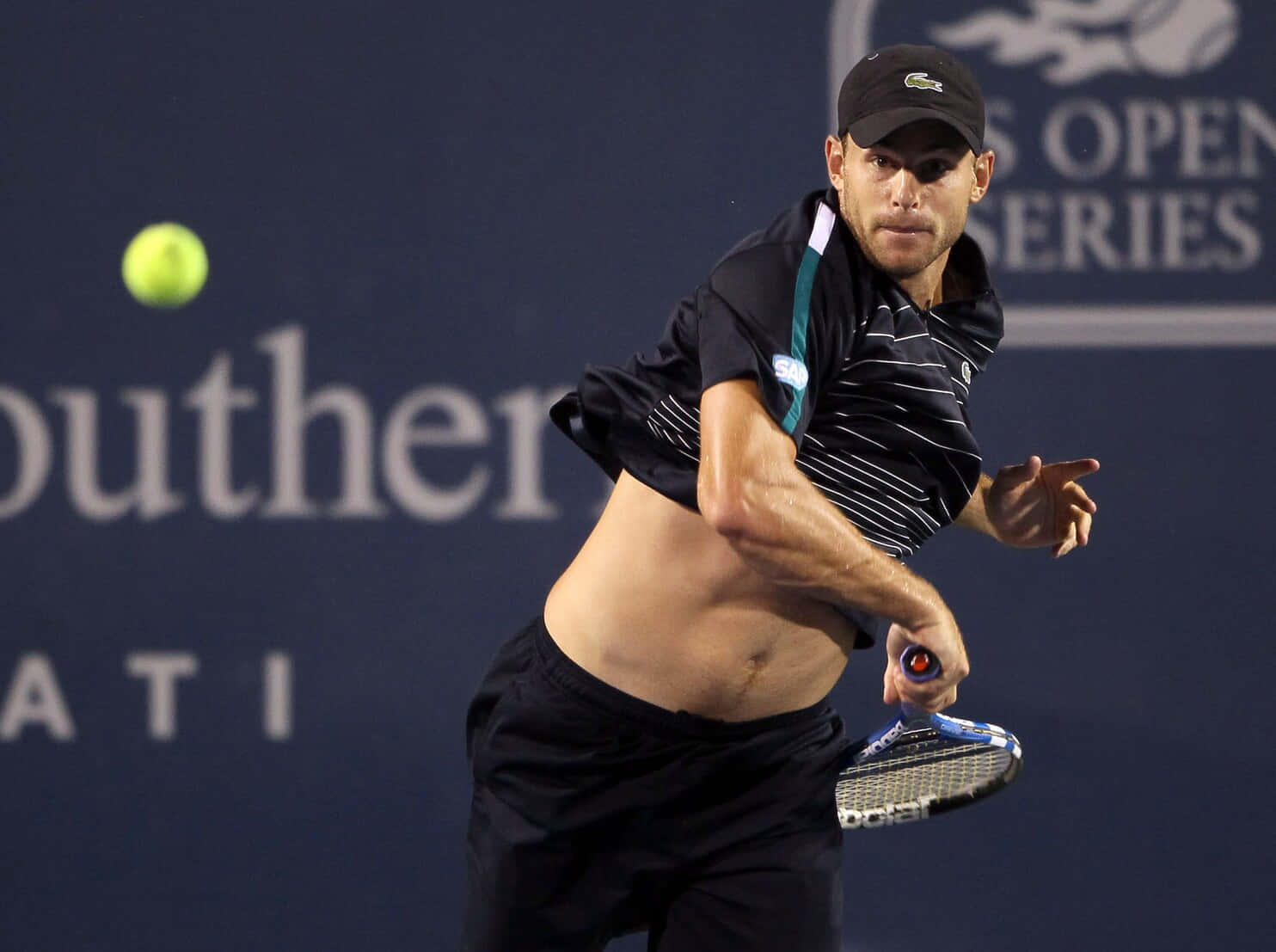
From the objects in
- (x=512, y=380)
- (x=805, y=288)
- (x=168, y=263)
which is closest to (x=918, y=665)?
(x=805, y=288)

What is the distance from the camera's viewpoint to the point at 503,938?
81.4 inches

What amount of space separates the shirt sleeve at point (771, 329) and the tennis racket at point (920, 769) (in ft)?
1.57

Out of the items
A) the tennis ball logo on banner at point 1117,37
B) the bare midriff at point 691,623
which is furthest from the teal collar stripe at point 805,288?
the tennis ball logo on banner at point 1117,37

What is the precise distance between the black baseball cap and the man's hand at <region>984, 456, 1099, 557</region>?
1.87 feet

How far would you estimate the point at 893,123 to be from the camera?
183 cm

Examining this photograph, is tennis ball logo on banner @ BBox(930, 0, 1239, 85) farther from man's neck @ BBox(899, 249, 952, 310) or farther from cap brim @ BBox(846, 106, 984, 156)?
cap brim @ BBox(846, 106, 984, 156)

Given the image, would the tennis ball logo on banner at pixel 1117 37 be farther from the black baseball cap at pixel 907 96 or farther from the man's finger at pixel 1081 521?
the black baseball cap at pixel 907 96

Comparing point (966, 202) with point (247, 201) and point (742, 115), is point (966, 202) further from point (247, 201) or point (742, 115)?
point (247, 201)

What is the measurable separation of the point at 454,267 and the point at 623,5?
590mm

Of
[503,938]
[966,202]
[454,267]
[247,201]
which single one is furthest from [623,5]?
[503,938]

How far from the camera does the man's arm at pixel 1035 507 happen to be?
2309 mm

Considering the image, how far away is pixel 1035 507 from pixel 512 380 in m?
1.14

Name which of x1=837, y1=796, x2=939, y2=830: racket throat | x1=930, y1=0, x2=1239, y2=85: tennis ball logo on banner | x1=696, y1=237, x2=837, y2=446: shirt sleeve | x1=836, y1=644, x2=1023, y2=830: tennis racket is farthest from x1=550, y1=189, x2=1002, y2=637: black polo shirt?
x1=930, y1=0, x2=1239, y2=85: tennis ball logo on banner

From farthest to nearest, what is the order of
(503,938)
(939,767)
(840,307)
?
(939,767) < (503,938) < (840,307)
